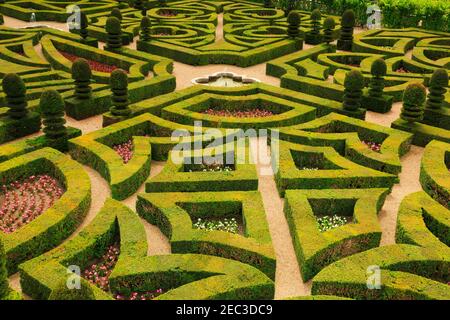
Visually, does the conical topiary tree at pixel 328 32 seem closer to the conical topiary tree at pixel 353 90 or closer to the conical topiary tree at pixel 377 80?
the conical topiary tree at pixel 377 80

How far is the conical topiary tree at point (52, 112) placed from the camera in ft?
53.6

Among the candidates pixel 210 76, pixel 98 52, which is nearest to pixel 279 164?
pixel 210 76

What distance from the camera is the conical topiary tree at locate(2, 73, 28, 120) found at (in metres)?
17.2

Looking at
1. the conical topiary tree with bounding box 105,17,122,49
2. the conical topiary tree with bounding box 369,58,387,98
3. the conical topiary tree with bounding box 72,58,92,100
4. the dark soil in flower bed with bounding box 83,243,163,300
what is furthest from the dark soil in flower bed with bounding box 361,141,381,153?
the conical topiary tree with bounding box 105,17,122,49

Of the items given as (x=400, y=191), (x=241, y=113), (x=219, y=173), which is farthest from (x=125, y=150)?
(x=400, y=191)

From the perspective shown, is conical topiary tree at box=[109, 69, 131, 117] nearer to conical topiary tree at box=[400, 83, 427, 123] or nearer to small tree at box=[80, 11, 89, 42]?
conical topiary tree at box=[400, 83, 427, 123]

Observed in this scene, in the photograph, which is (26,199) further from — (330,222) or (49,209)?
(330,222)

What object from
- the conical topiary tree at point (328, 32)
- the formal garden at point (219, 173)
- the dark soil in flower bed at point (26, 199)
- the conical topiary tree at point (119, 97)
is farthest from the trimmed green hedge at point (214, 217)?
the conical topiary tree at point (328, 32)

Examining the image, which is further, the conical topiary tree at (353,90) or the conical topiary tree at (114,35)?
the conical topiary tree at (114,35)

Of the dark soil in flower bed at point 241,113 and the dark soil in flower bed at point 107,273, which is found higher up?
the dark soil in flower bed at point 241,113

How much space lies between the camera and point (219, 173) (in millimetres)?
14898

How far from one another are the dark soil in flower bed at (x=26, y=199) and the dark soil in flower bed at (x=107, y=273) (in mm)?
2835

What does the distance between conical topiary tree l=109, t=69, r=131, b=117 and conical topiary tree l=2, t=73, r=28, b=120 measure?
3.35 m

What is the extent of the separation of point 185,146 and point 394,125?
8.74m
